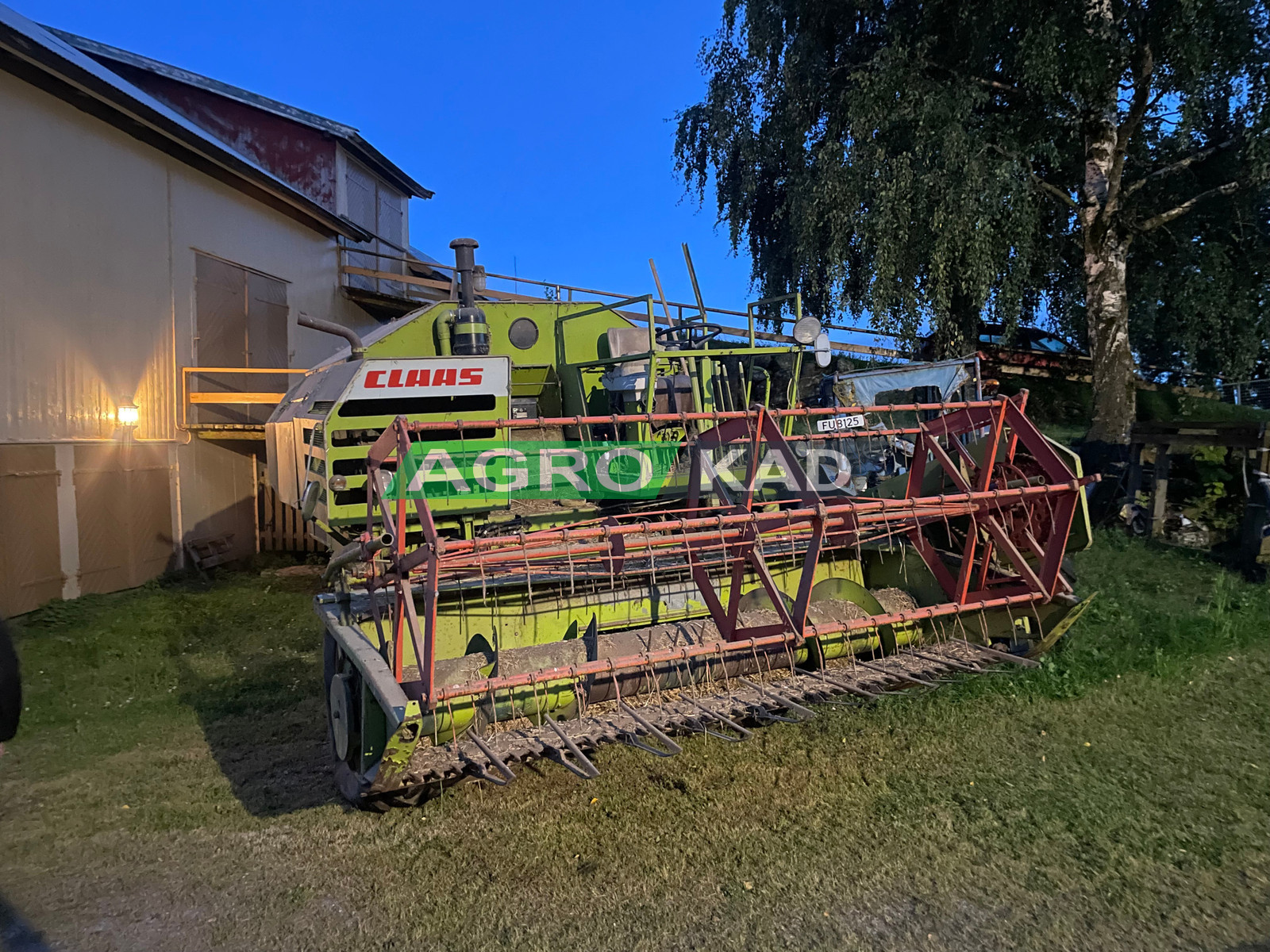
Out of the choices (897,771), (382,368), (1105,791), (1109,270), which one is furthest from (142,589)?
(1109,270)

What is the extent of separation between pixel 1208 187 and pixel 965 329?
3823 millimetres

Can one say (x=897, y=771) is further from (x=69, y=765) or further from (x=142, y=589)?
(x=142, y=589)

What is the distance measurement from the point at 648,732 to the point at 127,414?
27.5 ft

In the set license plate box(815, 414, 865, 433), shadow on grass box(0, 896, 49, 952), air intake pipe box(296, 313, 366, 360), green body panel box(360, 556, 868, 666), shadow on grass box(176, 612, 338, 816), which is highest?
air intake pipe box(296, 313, 366, 360)

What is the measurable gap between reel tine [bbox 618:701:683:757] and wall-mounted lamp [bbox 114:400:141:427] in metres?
8.01

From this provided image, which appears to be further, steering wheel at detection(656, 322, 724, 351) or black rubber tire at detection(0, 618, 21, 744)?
steering wheel at detection(656, 322, 724, 351)

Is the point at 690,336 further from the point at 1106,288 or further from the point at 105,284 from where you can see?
the point at 1106,288

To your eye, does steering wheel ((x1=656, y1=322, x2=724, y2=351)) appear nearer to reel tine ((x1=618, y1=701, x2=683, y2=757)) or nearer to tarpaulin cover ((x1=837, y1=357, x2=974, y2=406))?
reel tine ((x1=618, y1=701, x2=683, y2=757))

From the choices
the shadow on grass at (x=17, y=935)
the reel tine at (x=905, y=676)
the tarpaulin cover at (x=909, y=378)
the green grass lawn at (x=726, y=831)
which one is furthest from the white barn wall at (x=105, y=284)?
the tarpaulin cover at (x=909, y=378)

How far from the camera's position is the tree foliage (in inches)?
403

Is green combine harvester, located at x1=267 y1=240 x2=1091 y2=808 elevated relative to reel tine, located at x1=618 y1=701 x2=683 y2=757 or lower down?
elevated

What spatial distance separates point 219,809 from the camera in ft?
12.5

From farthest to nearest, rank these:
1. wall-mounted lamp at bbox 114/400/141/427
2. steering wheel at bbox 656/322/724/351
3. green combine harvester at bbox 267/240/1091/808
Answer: wall-mounted lamp at bbox 114/400/141/427, steering wheel at bbox 656/322/724/351, green combine harvester at bbox 267/240/1091/808

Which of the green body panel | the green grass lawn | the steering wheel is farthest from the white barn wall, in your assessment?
the steering wheel
